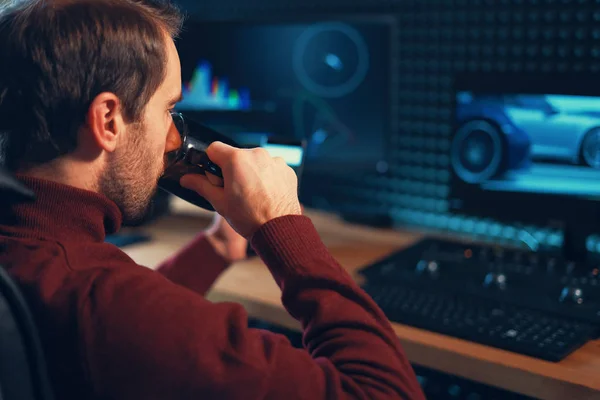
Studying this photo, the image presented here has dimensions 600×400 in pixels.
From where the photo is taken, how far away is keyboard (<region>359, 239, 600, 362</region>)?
3.63ft

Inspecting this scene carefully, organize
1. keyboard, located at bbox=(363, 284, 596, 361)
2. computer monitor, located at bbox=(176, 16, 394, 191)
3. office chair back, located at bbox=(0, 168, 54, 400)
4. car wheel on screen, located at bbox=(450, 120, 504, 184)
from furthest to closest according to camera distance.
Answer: computer monitor, located at bbox=(176, 16, 394, 191) → car wheel on screen, located at bbox=(450, 120, 504, 184) → keyboard, located at bbox=(363, 284, 596, 361) → office chair back, located at bbox=(0, 168, 54, 400)

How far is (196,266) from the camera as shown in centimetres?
135

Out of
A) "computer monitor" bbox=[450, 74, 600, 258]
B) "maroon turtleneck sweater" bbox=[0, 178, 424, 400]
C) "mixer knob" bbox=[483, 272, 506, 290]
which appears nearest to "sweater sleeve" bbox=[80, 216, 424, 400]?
"maroon turtleneck sweater" bbox=[0, 178, 424, 400]

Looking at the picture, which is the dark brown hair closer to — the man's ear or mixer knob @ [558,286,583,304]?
the man's ear

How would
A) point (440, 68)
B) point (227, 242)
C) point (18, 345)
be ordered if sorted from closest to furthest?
point (18, 345), point (227, 242), point (440, 68)

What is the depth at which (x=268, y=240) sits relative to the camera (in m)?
0.90

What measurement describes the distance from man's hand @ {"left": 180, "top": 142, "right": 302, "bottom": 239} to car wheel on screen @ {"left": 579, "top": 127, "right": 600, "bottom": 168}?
0.71 m

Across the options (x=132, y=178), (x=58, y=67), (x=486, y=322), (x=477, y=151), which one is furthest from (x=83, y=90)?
(x=477, y=151)

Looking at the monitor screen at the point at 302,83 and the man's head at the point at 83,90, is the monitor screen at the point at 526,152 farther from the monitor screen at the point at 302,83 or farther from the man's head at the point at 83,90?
the man's head at the point at 83,90

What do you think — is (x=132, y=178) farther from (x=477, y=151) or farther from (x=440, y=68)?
(x=440, y=68)

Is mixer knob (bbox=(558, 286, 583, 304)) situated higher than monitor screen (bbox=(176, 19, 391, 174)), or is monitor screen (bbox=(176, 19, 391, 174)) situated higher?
monitor screen (bbox=(176, 19, 391, 174))

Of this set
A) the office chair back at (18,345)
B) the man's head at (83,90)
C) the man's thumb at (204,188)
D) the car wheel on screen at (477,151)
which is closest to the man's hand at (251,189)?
the man's thumb at (204,188)

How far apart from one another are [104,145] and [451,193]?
96 cm

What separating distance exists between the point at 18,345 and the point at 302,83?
47.8 inches
